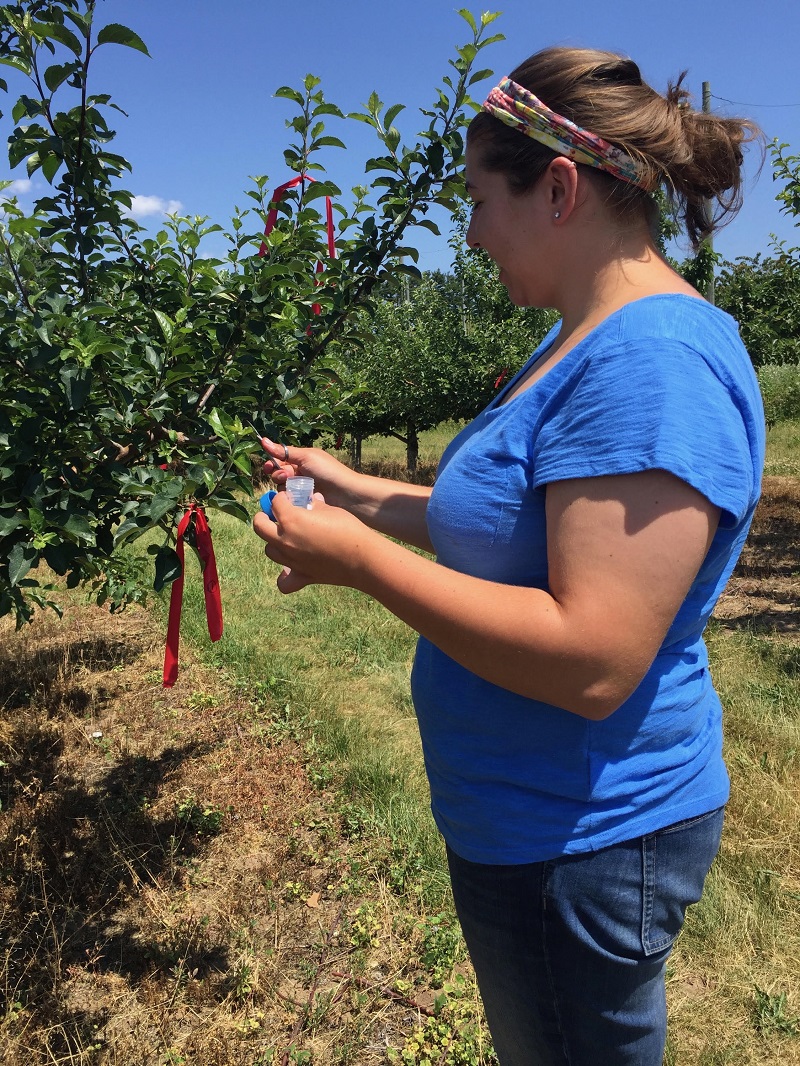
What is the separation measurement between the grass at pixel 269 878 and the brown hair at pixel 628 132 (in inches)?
82.4

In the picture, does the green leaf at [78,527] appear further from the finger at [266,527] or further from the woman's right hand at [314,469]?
the finger at [266,527]

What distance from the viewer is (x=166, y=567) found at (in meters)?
1.50

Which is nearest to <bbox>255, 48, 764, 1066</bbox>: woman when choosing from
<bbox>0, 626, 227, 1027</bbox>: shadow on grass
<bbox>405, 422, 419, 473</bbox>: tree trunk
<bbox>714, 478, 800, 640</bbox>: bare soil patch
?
<bbox>0, 626, 227, 1027</bbox>: shadow on grass

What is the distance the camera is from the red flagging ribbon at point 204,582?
149cm

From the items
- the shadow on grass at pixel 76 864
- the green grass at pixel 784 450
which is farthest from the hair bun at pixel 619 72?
the green grass at pixel 784 450

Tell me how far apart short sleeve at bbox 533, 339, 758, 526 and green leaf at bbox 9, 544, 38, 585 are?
1088 millimetres

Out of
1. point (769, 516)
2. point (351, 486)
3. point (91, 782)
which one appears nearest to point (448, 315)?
point (769, 516)

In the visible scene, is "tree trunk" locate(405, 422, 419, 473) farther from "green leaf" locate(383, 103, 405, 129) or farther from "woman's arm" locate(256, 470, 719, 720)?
"woman's arm" locate(256, 470, 719, 720)

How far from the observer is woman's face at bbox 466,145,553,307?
1.00 m

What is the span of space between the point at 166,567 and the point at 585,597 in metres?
0.97

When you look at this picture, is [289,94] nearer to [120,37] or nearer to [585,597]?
[120,37]

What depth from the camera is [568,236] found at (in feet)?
3.21

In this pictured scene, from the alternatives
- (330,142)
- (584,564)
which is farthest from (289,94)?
(584,564)

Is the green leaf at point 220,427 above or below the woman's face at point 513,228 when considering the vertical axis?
below
